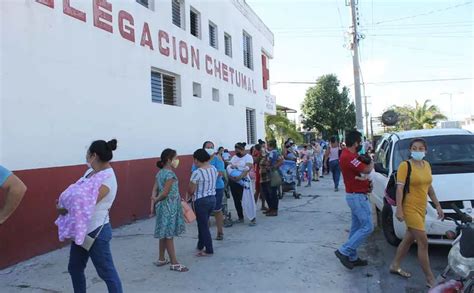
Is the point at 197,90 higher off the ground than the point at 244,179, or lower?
higher

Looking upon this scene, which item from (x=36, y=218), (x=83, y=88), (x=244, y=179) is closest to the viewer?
(x=36, y=218)

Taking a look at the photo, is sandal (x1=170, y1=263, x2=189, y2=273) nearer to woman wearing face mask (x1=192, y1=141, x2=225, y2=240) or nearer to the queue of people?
the queue of people

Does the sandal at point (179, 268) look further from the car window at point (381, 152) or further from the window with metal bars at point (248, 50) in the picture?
the window with metal bars at point (248, 50)

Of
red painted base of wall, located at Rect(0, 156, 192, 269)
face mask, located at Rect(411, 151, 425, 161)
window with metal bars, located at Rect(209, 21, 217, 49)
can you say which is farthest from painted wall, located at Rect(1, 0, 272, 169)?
face mask, located at Rect(411, 151, 425, 161)

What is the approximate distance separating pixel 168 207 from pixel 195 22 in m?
8.71

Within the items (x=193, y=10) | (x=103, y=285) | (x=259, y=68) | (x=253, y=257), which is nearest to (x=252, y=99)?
(x=259, y=68)

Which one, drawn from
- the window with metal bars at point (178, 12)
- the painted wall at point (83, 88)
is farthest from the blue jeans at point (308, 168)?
the window with metal bars at point (178, 12)

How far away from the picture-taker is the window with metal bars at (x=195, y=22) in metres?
13.0

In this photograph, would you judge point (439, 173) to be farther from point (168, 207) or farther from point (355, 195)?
point (168, 207)

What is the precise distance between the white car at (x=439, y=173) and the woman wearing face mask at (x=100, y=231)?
3922 mm

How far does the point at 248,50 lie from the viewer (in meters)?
19.3

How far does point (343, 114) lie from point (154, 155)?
→ 32.4m

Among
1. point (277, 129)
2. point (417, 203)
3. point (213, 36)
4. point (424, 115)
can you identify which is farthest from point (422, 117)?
point (417, 203)

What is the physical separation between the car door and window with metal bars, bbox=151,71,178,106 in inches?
203
